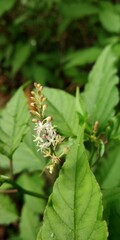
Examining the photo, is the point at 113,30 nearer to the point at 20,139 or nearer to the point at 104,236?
the point at 20,139

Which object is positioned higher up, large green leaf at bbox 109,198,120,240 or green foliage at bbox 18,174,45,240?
green foliage at bbox 18,174,45,240

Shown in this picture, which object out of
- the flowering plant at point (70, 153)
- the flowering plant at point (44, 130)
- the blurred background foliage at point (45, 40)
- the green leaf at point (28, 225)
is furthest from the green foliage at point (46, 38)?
the flowering plant at point (44, 130)

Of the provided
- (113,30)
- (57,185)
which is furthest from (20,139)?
Answer: (113,30)

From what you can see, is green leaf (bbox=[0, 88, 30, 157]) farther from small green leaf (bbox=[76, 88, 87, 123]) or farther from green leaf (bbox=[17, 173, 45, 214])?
green leaf (bbox=[17, 173, 45, 214])

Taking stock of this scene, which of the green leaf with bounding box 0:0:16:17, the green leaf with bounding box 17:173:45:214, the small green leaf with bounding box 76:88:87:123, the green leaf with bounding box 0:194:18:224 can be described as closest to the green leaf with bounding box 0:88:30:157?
the small green leaf with bounding box 76:88:87:123

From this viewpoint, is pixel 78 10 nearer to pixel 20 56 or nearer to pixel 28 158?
pixel 20 56
